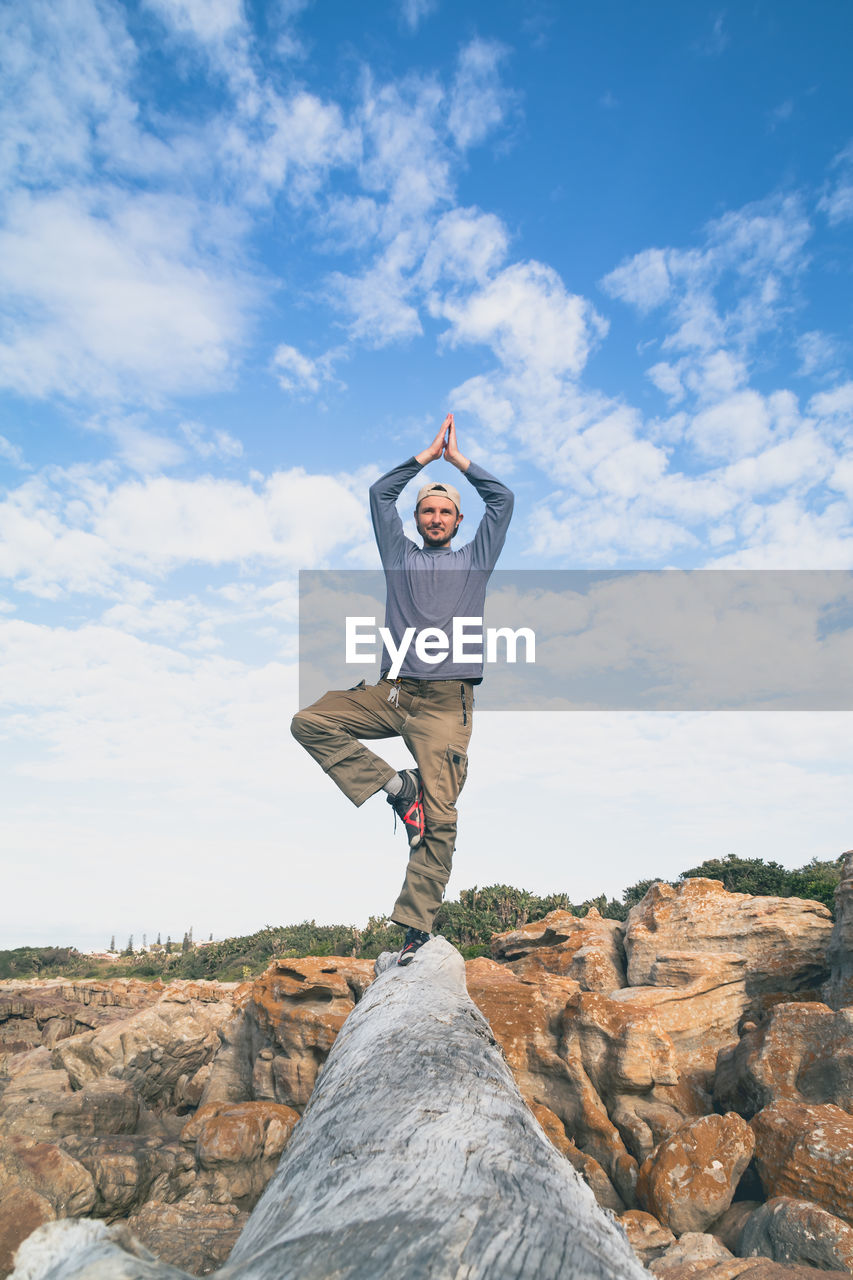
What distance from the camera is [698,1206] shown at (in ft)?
19.6

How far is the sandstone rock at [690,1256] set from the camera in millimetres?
4809

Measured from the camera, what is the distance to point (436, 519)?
24.1ft

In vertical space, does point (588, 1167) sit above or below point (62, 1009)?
above

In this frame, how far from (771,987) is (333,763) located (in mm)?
7765

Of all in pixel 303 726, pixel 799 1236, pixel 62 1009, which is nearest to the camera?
pixel 799 1236

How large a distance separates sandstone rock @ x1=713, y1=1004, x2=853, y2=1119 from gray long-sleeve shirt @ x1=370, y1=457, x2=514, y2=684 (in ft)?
15.9

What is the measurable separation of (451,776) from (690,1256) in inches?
156

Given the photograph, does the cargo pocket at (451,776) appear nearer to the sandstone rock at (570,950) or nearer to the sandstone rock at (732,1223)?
the sandstone rock at (732,1223)

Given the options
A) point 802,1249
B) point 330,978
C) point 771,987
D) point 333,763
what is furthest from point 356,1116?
point 771,987

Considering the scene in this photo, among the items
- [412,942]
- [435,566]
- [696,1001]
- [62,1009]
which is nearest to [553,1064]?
[696,1001]

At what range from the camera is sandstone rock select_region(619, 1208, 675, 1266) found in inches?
226

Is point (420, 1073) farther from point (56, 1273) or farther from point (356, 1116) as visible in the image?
point (56, 1273)

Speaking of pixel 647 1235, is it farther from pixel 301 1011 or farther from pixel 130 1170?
pixel 130 1170

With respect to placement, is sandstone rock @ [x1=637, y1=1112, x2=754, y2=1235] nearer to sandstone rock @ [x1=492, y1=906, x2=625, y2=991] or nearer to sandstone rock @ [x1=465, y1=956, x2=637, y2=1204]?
sandstone rock @ [x1=465, y1=956, x2=637, y2=1204]
